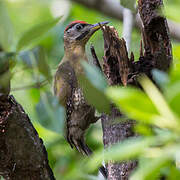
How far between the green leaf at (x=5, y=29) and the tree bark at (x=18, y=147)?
1.92 feet

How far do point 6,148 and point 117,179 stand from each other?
663 millimetres

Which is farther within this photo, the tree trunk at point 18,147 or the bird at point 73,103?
the bird at point 73,103

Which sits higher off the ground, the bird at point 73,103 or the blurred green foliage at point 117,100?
the blurred green foliage at point 117,100

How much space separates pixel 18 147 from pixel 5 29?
2.82ft

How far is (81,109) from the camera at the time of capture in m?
3.69

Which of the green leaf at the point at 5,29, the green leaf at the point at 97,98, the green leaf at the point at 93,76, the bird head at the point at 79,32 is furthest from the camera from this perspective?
the bird head at the point at 79,32

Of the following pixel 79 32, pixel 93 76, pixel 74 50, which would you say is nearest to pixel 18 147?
pixel 93 76

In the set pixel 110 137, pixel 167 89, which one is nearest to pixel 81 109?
pixel 110 137

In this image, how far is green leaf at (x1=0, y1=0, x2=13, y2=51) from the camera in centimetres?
155

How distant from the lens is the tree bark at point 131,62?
236cm

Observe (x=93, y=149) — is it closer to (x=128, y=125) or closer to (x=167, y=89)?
(x=128, y=125)

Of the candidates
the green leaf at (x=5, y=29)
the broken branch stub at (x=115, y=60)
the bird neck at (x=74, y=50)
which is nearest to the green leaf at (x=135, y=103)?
the green leaf at (x=5, y=29)

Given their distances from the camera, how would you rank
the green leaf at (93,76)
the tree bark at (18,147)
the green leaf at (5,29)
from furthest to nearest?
the tree bark at (18,147), the green leaf at (5,29), the green leaf at (93,76)

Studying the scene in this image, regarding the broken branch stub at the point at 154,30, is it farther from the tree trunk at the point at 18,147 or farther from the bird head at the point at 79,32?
the bird head at the point at 79,32
